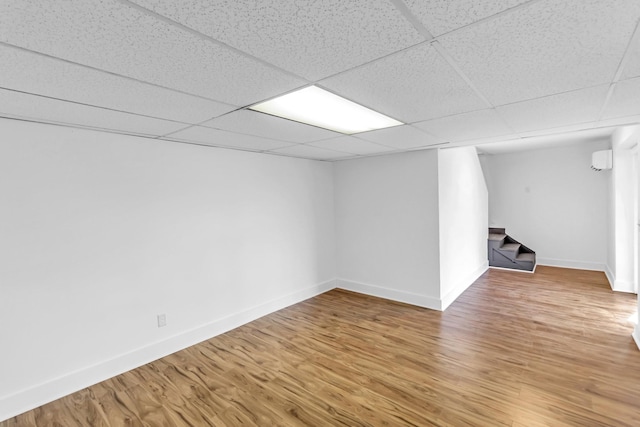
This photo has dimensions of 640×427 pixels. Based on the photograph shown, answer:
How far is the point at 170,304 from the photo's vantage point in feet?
9.93

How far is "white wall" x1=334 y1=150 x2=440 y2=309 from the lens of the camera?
3.95m

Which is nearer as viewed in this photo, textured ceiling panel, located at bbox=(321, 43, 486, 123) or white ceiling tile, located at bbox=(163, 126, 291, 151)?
textured ceiling panel, located at bbox=(321, 43, 486, 123)

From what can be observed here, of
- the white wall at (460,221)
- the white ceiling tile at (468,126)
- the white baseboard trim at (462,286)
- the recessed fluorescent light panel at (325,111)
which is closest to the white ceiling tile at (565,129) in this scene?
the white ceiling tile at (468,126)

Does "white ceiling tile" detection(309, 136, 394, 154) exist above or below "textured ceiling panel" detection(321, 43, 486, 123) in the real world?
above

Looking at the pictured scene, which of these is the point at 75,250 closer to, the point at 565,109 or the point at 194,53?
the point at 194,53

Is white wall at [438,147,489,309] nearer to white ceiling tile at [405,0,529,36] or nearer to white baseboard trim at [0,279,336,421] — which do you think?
white baseboard trim at [0,279,336,421]

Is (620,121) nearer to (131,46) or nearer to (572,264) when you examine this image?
(131,46)

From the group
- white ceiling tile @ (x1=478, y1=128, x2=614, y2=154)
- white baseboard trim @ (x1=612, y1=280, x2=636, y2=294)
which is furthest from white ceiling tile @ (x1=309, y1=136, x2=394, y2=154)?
white baseboard trim @ (x1=612, y1=280, x2=636, y2=294)

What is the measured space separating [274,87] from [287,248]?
283 cm

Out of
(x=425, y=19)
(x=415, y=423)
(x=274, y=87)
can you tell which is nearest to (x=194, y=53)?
(x=274, y=87)

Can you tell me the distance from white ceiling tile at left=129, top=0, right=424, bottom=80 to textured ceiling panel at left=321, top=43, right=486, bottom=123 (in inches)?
5.0

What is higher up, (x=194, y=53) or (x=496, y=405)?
(x=194, y=53)

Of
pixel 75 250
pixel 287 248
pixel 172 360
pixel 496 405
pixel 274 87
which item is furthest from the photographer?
pixel 287 248

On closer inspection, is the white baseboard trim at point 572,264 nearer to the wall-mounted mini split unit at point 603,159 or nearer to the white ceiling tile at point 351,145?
the wall-mounted mini split unit at point 603,159
